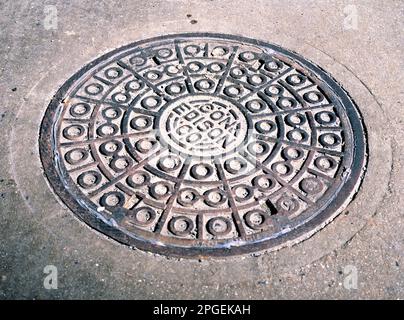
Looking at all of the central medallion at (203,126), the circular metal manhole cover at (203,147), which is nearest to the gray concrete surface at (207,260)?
the circular metal manhole cover at (203,147)

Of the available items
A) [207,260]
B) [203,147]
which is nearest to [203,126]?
[203,147]

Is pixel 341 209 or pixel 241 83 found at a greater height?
pixel 241 83

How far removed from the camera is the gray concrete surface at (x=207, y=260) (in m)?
2.65

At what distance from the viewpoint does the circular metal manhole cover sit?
2885mm

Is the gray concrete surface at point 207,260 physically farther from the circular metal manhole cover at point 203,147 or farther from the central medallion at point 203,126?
Answer: the central medallion at point 203,126

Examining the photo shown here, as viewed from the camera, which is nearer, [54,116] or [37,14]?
[54,116]

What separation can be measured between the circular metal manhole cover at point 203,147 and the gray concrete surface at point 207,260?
11cm

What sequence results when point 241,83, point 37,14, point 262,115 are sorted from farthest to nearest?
point 37,14
point 241,83
point 262,115

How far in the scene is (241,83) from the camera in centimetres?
368

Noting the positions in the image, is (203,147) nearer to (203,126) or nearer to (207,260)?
(203,126)

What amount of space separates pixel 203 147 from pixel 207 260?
79 centimetres
